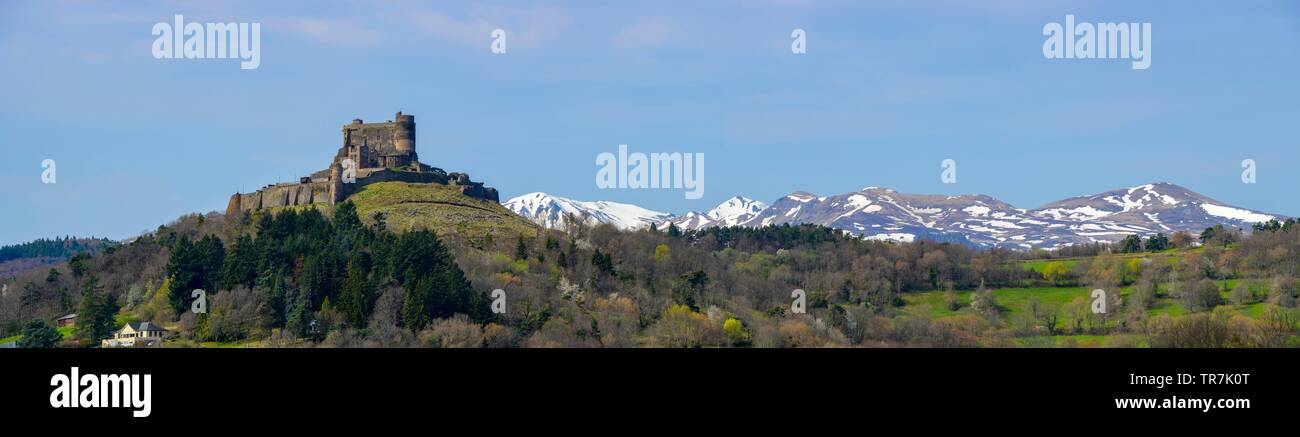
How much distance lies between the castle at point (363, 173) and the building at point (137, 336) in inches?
1093

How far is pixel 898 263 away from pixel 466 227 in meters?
55.7

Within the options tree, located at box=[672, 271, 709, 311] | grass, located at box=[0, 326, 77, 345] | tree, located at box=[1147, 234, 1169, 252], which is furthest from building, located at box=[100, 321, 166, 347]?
tree, located at box=[1147, 234, 1169, 252]

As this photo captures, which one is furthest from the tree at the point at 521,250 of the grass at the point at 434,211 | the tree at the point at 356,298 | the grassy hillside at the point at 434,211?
the tree at the point at 356,298

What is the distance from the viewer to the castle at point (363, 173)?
14388cm

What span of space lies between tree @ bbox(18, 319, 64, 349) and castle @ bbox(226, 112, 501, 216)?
27347mm

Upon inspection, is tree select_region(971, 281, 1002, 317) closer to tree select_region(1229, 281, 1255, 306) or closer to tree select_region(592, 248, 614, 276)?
tree select_region(1229, 281, 1255, 306)

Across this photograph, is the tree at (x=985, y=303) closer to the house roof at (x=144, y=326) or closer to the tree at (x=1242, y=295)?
the tree at (x=1242, y=295)

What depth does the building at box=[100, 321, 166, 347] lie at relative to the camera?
371 ft

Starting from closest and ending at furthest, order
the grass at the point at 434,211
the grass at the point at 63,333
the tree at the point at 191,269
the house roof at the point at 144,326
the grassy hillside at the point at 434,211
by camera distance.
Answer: the house roof at the point at 144,326, the grass at the point at 63,333, the tree at the point at 191,269, the grassy hillside at the point at 434,211, the grass at the point at 434,211
